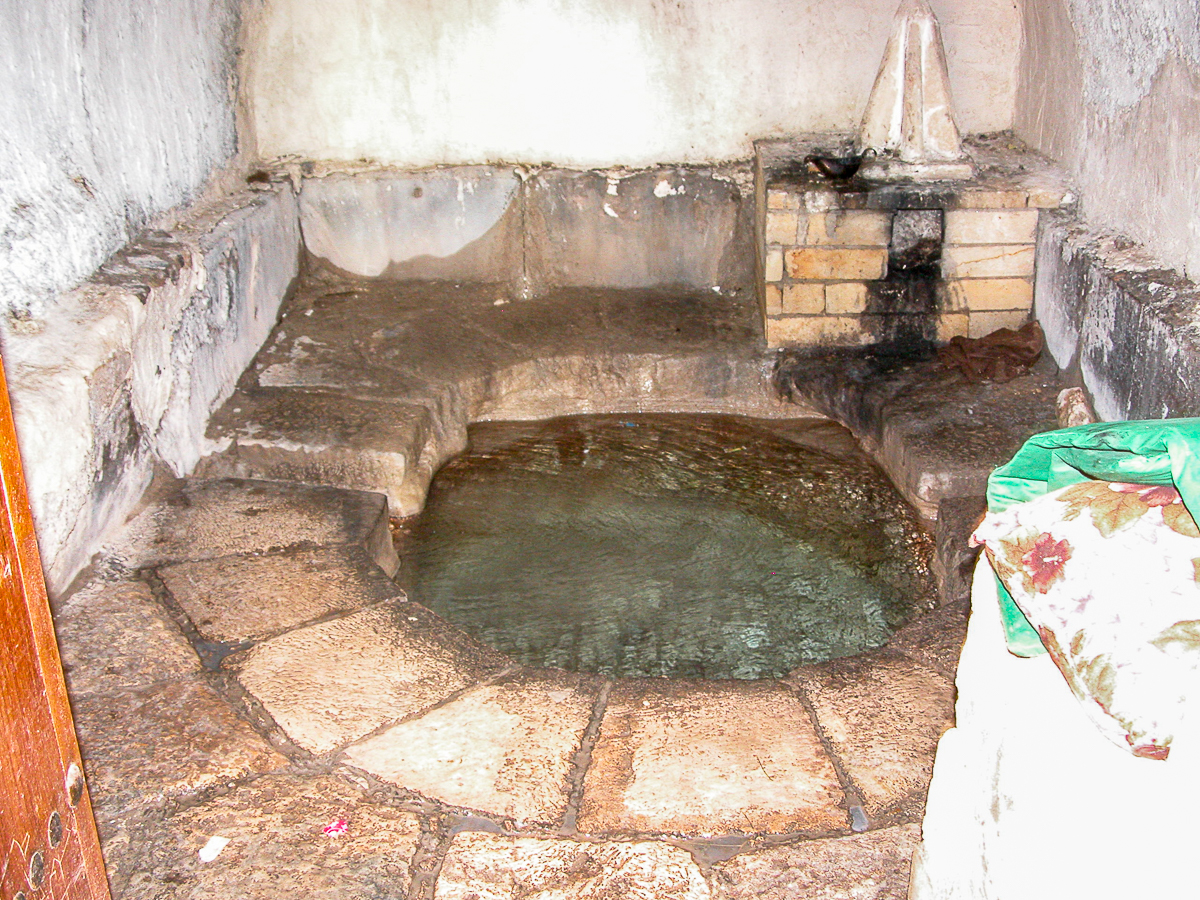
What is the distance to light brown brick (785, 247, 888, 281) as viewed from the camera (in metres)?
4.55

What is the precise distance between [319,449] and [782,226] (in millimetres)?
2189

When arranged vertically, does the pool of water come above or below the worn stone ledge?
below

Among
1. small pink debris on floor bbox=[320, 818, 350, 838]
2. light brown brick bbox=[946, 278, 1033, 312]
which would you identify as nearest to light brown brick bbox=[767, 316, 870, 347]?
light brown brick bbox=[946, 278, 1033, 312]

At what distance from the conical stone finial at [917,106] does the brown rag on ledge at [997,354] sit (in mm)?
731

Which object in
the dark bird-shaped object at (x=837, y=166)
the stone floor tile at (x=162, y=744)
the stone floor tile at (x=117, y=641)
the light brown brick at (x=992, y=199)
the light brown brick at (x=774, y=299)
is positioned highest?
the dark bird-shaped object at (x=837, y=166)

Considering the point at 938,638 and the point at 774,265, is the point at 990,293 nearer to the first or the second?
the point at 774,265

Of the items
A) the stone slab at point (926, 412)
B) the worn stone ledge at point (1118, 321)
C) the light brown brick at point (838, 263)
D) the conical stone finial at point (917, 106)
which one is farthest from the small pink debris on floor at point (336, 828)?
the conical stone finial at point (917, 106)

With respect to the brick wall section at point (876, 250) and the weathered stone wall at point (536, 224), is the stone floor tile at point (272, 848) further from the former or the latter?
the weathered stone wall at point (536, 224)

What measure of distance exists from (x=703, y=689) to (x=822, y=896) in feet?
2.28

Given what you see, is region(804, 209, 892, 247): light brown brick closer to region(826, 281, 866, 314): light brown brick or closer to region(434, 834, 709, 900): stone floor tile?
region(826, 281, 866, 314): light brown brick

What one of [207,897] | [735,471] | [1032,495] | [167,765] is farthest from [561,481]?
[1032,495]

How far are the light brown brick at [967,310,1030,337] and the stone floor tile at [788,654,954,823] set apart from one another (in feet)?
7.96

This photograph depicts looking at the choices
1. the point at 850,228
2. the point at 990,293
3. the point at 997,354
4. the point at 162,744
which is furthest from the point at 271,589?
the point at 990,293

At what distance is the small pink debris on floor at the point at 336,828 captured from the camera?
2053 millimetres
